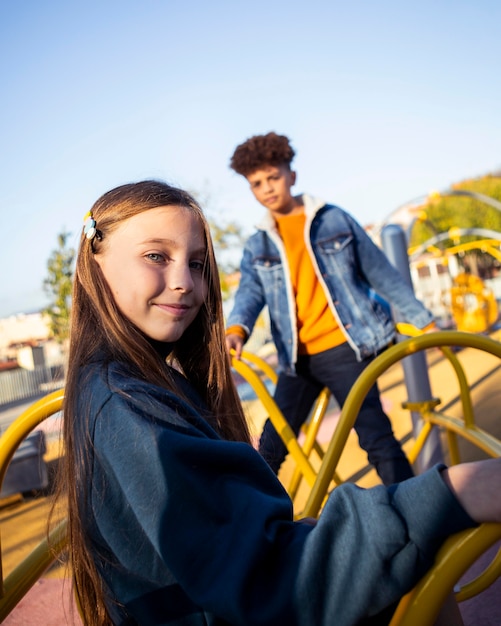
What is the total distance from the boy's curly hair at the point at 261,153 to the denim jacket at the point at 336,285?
220mm

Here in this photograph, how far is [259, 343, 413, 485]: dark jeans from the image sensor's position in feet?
7.88

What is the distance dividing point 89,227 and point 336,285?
5.15 ft

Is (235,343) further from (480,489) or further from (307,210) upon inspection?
(480,489)

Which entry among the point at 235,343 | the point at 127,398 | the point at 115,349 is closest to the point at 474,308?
the point at 235,343

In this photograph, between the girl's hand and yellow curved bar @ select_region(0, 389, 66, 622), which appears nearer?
the girl's hand

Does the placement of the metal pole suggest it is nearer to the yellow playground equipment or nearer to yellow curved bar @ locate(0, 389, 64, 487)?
yellow curved bar @ locate(0, 389, 64, 487)

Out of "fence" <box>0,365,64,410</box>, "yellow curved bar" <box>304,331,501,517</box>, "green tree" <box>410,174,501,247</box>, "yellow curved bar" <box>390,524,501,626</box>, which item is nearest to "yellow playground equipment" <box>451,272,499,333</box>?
"yellow curved bar" <box>304,331,501,517</box>

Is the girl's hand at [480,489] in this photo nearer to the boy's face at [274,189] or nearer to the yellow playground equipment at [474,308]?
the boy's face at [274,189]

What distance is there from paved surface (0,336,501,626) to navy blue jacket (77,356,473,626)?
251 millimetres

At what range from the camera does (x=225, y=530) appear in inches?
31.1

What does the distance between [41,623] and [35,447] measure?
2827mm

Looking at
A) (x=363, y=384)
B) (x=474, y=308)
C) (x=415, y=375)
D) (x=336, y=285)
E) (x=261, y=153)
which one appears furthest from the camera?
(x=474, y=308)

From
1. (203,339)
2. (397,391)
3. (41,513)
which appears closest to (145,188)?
(203,339)

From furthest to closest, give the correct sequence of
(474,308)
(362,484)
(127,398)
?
(474,308) < (362,484) < (127,398)
